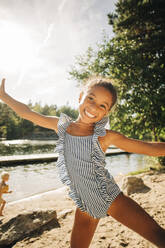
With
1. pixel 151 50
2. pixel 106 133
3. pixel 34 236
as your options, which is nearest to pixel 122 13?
pixel 151 50

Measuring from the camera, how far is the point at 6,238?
2756 mm

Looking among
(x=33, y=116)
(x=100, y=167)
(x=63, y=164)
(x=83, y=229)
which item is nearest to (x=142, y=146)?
(x=100, y=167)

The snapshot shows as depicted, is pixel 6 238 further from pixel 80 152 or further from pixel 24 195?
pixel 24 195

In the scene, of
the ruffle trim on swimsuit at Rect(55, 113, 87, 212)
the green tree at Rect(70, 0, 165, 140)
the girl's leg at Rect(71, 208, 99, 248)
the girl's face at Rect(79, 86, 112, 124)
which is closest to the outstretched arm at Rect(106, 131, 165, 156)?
the girl's face at Rect(79, 86, 112, 124)

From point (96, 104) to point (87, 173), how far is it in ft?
2.14

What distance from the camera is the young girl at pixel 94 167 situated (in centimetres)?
122

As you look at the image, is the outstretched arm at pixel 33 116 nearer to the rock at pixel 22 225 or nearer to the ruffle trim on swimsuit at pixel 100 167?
the ruffle trim on swimsuit at pixel 100 167

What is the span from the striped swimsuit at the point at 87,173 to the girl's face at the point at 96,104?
0.09 meters

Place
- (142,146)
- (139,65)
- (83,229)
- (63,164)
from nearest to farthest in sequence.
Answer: (142,146), (83,229), (63,164), (139,65)

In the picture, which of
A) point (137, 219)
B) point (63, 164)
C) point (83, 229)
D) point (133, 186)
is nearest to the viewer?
point (137, 219)

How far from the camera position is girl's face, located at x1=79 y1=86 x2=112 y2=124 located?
61.5 inches

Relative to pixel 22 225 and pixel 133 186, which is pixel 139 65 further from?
pixel 22 225

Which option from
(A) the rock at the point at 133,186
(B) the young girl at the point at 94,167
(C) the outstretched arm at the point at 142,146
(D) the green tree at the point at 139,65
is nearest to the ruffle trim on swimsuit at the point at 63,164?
(B) the young girl at the point at 94,167

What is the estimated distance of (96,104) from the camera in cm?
157
